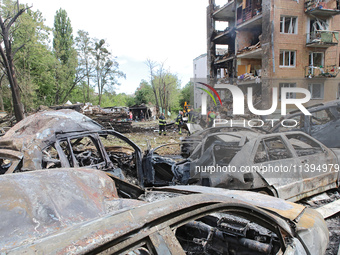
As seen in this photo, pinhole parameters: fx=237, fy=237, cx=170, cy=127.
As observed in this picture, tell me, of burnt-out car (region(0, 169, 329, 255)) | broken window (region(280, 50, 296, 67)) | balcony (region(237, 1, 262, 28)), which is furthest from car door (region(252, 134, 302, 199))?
balcony (region(237, 1, 262, 28))

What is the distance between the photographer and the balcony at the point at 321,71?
19.9m

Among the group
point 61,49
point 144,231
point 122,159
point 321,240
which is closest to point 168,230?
point 144,231

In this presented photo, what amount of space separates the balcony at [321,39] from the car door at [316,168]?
738 inches

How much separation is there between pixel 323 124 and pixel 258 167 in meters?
5.25

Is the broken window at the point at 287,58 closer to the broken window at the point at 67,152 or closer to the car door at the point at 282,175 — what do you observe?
the car door at the point at 282,175

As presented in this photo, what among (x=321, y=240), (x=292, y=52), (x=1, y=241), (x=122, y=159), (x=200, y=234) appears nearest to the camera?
(x=1, y=241)

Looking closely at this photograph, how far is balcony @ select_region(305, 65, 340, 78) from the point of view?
19.9m

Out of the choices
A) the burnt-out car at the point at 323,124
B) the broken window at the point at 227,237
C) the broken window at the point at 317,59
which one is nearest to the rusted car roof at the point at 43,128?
the broken window at the point at 227,237

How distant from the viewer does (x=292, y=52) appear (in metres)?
20.2

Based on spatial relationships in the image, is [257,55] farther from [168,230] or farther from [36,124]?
[168,230]

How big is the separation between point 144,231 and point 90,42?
42.8 metres

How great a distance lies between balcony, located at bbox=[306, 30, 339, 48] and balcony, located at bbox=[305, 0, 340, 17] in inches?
60.1

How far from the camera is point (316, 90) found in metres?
21.4

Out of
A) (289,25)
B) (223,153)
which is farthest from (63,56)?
(223,153)
